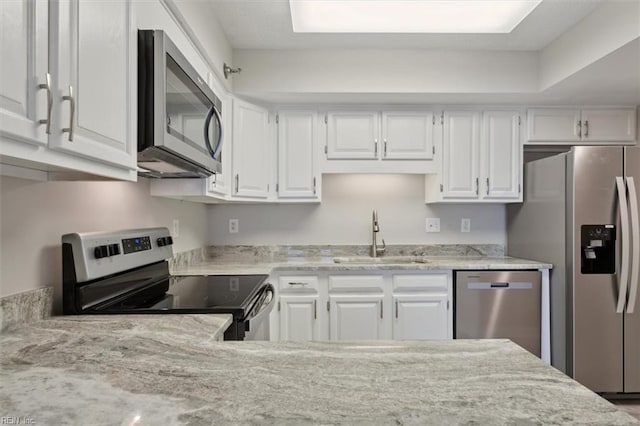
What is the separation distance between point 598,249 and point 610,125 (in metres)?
1.15

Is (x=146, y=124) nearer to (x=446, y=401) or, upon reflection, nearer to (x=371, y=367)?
(x=371, y=367)

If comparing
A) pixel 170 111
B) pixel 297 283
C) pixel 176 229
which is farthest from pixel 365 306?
pixel 170 111

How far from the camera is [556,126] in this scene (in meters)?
2.88

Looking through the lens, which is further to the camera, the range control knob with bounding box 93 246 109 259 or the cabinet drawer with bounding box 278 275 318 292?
the cabinet drawer with bounding box 278 275 318 292

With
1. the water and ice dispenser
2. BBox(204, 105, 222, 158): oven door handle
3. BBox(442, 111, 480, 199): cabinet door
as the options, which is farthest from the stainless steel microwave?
the water and ice dispenser

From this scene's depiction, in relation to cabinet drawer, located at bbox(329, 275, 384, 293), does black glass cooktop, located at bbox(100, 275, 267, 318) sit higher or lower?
higher

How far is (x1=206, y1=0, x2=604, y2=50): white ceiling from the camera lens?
6.91ft

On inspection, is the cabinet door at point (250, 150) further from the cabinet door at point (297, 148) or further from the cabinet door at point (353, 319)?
the cabinet door at point (353, 319)

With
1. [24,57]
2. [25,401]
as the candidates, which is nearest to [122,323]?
[25,401]

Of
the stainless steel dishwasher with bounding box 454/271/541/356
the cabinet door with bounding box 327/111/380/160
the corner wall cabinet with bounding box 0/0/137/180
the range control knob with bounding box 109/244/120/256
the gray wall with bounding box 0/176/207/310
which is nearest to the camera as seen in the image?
the corner wall cabinet with bounding box 0/0/137/180

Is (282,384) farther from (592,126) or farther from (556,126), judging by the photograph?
(592,126)

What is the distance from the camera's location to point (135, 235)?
172 centimetres

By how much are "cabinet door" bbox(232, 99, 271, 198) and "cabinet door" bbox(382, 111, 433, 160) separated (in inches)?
35.9

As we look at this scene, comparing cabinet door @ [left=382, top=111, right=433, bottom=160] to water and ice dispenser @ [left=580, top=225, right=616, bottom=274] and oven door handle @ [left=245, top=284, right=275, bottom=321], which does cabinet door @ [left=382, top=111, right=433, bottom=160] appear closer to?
water and ice dispenser @ [left=580, top=225, right=616, bottom=274]
